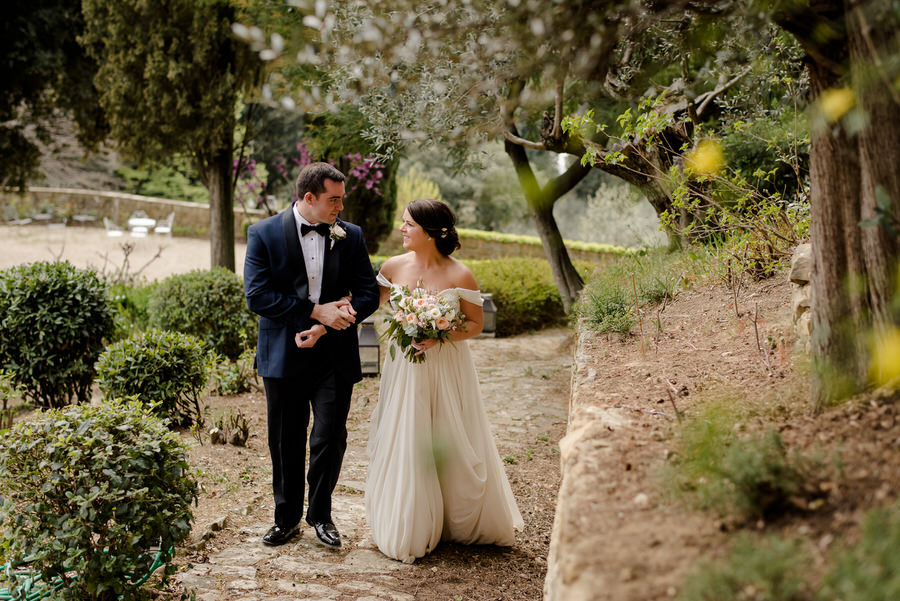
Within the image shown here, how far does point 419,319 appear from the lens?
384 cm

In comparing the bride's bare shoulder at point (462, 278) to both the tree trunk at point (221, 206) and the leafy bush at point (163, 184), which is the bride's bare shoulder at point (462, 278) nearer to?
the tree trunk at point (221, 206)

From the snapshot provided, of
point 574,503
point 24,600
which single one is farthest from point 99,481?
point 574,503

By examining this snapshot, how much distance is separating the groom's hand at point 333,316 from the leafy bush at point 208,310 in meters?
4.89

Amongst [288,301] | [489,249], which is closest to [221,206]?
[288,301]

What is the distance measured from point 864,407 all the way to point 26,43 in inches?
551

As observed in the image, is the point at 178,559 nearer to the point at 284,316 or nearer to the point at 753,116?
the point at 284,316

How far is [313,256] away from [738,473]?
2.73 meters

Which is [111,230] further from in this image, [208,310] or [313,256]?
[313,256]

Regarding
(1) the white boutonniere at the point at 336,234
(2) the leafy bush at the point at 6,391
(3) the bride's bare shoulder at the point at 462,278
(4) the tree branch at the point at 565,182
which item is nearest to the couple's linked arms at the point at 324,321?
(1) the white boutonniere at the point at 336,234

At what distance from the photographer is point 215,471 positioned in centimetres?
516

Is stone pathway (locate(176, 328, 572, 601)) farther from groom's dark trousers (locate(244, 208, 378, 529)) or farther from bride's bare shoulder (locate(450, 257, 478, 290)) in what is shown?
bride's bare shoulder (locate(450, 257, 478, 290))

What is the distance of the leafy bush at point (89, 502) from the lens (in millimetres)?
2996

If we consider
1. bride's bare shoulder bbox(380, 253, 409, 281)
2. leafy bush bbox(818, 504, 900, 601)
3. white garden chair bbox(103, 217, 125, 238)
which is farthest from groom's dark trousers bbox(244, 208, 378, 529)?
white garden chair bbox(103, 217, 125, 238)

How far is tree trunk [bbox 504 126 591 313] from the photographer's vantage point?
9.73 m
